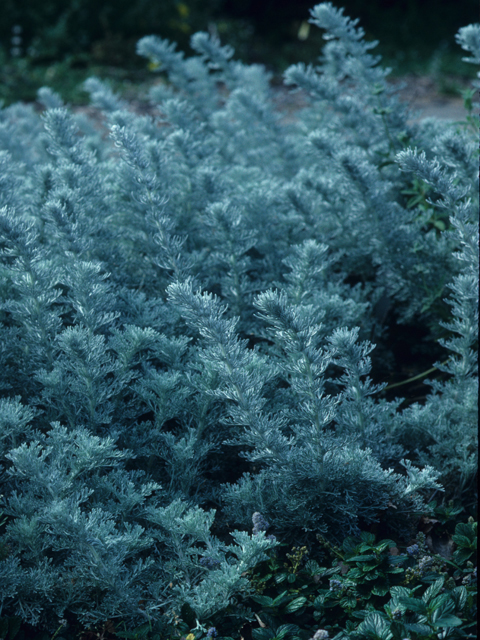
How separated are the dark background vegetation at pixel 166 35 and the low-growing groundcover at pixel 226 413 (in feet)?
22.8

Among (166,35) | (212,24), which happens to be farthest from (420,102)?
(166,35)

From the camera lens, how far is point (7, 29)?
1055cm

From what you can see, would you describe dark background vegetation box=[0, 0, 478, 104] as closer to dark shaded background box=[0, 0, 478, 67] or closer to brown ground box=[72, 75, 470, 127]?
dark shaded background box=[0, 0, 478, 67]

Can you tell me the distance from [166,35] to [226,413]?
10.3 metres

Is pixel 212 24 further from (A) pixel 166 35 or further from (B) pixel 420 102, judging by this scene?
(B) pixel 420 102

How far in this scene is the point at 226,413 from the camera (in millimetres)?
2172

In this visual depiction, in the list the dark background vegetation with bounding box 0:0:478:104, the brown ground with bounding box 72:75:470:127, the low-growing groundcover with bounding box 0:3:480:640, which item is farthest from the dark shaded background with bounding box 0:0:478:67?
the low-growing groundcover with bounding box 0:3:480:640

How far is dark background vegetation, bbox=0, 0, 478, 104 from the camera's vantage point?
998 cm

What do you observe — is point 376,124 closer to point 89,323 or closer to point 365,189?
point 365,189

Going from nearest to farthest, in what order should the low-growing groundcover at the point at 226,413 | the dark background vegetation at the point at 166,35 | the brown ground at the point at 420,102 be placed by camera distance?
the low-growing groundcover at the point at 226,413, the brown ground at the point at 420,102, the dark background vegetation at the point at 166,35

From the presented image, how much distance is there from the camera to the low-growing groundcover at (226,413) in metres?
1.76

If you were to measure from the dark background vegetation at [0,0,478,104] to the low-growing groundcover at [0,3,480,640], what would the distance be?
6964 millimetres

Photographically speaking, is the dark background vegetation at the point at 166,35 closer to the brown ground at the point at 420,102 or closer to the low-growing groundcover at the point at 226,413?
the brown ground at the point at 420,102

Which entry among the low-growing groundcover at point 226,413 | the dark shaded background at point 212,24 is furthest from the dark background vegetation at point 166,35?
the low-growing groundcover at point 226,413
